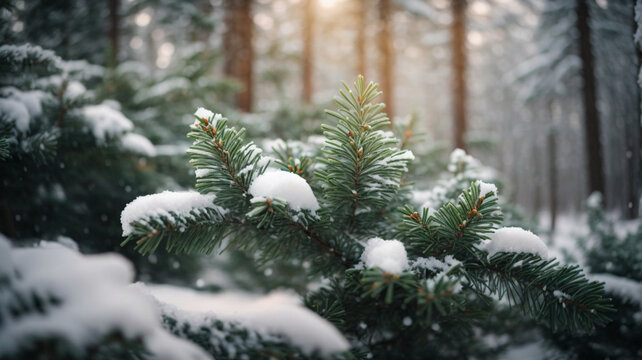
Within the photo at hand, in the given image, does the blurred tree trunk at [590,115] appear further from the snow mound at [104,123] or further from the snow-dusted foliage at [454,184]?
the snow mound at [104,123]

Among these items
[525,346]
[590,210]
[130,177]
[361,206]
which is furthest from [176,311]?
[590,210]

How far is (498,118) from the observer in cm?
2778

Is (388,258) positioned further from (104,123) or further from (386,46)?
(386,46)

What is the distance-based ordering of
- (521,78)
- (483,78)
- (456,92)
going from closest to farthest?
(456,92), (521,78), (483,78)

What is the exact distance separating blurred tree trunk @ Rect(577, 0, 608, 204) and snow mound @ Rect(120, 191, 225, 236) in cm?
1149

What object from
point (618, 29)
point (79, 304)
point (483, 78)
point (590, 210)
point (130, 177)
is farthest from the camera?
point (483, 78)

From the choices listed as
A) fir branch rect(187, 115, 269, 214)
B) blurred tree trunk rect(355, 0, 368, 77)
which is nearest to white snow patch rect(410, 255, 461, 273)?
fir branch rect(187, 115, 269, 214)

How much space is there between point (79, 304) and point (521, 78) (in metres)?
19.6

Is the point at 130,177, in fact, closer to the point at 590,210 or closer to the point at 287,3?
the point at 590,210

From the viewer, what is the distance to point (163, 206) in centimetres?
93

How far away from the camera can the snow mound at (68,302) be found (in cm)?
51

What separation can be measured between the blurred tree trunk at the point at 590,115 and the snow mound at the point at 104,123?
38.1 feet

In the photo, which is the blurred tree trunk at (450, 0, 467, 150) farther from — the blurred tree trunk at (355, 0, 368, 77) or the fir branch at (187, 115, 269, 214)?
the fir branch at (187, 115, 269, 214)

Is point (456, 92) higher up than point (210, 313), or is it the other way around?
point (456, 92)
